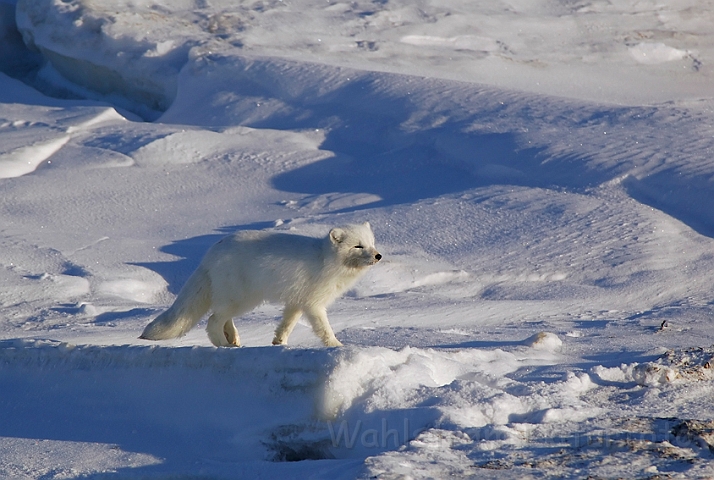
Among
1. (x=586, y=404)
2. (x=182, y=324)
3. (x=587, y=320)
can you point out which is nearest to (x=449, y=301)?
(x=587, y=320)

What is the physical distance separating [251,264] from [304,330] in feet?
3.80

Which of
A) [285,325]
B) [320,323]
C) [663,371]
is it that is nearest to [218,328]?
[285,325]

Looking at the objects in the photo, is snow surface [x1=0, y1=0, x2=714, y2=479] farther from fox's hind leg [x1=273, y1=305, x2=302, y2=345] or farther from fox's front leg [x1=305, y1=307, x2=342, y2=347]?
fox's hind leg [x1=273, y1=305, x2=302, y2=345]

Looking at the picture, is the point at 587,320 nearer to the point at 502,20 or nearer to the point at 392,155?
the point at 392,155

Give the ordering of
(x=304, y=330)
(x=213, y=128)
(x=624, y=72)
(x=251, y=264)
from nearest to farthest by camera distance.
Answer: (x=251, y=264)
(x=304, y=330)
(x=213, y=128)
(x=624, y=72)

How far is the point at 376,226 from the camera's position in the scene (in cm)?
756

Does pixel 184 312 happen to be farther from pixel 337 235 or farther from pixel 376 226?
pixel 376 226

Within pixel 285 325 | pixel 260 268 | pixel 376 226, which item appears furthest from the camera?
pixel 376 226

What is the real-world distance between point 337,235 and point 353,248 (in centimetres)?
14

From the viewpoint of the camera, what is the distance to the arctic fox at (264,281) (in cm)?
459

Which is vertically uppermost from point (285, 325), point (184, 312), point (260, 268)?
point (260, 268)

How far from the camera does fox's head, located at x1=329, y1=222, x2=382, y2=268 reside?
4.76 meters

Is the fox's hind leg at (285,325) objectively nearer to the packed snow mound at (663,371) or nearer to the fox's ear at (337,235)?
the fox's ear at (337,235)

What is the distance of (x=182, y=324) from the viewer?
4652mm
